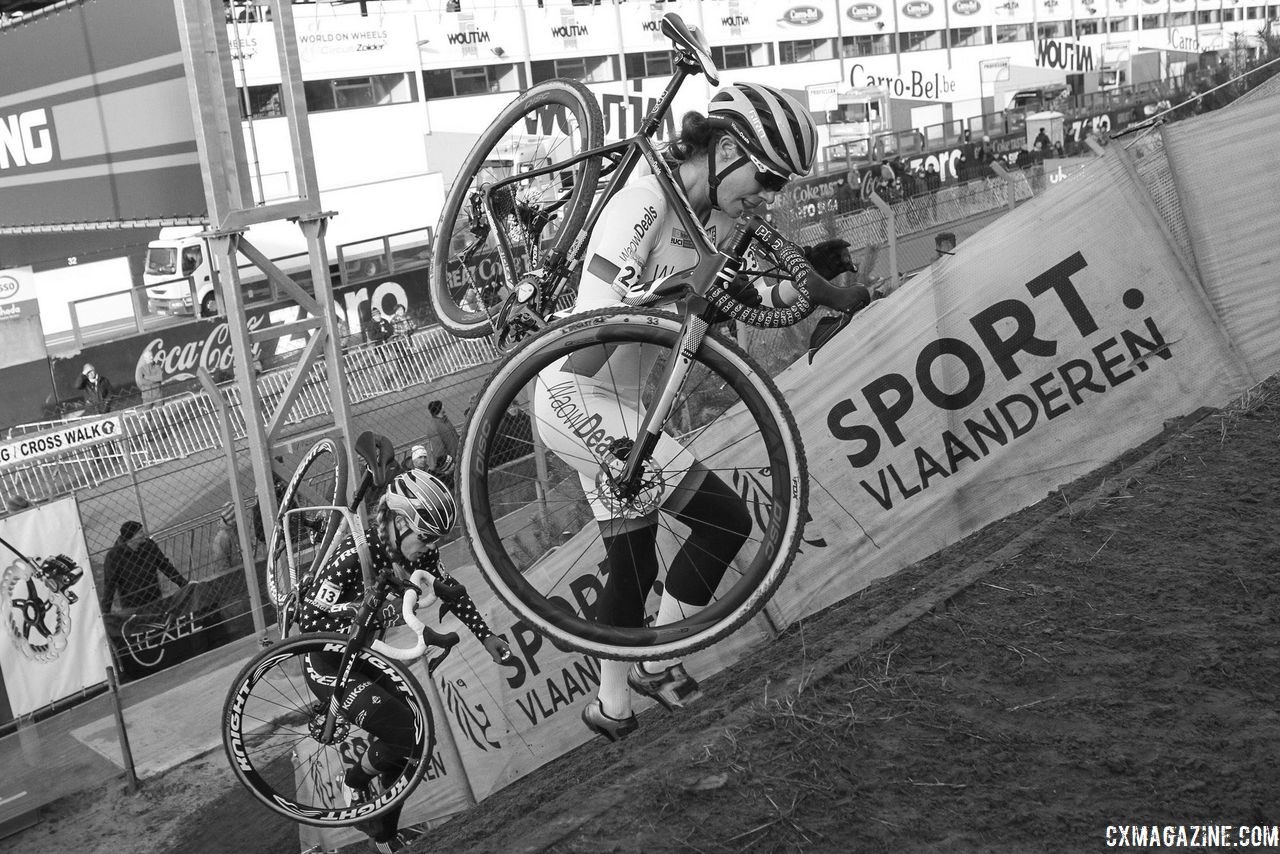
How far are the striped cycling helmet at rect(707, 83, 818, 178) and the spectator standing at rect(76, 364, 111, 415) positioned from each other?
13.8 meters

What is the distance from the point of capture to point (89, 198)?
26.8ft

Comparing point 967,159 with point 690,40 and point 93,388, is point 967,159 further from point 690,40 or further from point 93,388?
point 690,40

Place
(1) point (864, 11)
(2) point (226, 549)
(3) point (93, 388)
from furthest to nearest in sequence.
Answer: (1) point (864, 11) → (3) point (93, 388) → (2) point (226, 549)

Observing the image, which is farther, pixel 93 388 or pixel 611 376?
pixel 93 388

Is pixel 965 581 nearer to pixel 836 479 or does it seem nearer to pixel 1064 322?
pixel 836 479

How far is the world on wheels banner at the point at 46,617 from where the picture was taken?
8.00m

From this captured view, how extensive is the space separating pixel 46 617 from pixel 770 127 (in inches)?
274

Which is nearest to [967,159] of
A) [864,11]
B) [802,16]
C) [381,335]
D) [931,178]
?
[931,178]

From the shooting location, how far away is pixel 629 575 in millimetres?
3883

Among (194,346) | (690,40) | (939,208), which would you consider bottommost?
(194,346)

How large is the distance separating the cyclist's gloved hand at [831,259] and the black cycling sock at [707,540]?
81 cm

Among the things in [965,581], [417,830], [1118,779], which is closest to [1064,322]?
[965,581]

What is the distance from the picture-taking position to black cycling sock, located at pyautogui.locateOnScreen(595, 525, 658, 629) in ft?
12.6

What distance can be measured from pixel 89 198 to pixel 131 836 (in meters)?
4.51
